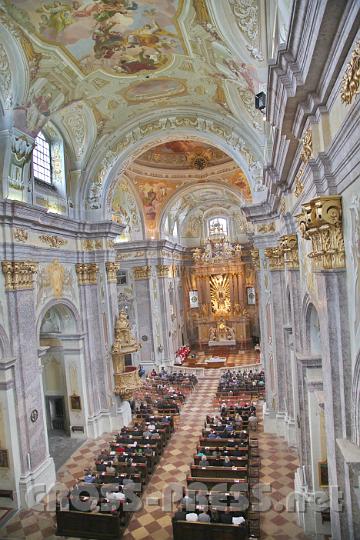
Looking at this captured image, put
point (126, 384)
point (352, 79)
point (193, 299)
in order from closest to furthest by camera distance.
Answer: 1. point (352, 79)
2. point (126, 384)
3. point (193, 299)

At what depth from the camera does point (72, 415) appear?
1731 cm

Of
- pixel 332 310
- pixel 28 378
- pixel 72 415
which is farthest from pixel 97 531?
pixel 332 310

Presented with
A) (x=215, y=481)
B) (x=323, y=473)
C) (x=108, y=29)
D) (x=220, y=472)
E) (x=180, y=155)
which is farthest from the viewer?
(x=180, y=155)

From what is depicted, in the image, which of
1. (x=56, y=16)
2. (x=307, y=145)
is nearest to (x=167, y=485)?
(x=307, y=145)

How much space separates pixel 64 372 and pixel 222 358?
15.2m

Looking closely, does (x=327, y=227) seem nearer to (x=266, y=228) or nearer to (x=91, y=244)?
(x=266, y=228)

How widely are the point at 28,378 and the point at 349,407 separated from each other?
10239mm

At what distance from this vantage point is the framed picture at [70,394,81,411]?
677 inches

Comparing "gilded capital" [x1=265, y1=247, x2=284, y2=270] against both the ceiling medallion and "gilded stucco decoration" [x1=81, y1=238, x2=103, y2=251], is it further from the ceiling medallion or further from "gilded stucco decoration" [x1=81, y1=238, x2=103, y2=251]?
the ceiling medallion

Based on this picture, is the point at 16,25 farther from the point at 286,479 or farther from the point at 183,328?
the point at 183,328

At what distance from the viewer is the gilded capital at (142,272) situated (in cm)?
2717

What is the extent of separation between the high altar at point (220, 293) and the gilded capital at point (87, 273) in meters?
18.4

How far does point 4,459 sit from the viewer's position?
12086mm

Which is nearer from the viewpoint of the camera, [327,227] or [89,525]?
[327,227]
